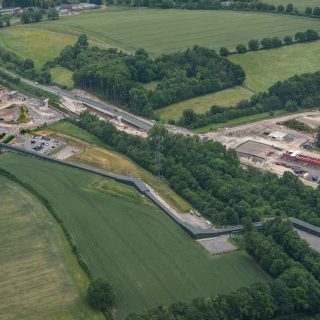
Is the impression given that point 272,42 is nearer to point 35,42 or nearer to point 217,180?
point 35,42

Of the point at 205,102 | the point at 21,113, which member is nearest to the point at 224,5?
the point at 205,102

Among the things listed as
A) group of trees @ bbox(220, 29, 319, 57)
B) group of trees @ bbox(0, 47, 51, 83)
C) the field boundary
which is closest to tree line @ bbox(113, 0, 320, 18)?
group of trees @ bbox(220, 29, 319, 57)

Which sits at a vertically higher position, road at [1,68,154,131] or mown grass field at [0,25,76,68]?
mown grass field at [0,25,76,68]

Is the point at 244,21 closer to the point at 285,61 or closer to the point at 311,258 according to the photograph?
the point at 285,61

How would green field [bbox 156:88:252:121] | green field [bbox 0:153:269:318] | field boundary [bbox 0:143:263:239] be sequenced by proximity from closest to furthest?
1. green field [bbox 0:153:269:318]
2. field boundary [bbox 0:143:263:239]
3. green field [bbox 156:88:252:121]

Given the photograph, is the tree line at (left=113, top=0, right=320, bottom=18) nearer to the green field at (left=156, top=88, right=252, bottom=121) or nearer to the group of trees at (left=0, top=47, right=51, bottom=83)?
the group of trees at (left=0, top=47, right=51, bottom=83)

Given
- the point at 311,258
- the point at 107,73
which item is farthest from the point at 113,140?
the point at 311,258

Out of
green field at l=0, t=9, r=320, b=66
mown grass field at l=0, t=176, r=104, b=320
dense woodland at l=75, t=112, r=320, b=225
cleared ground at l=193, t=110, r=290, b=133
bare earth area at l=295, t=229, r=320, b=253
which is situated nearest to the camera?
mown grass field at l=0, t=176, r=104, b=320
